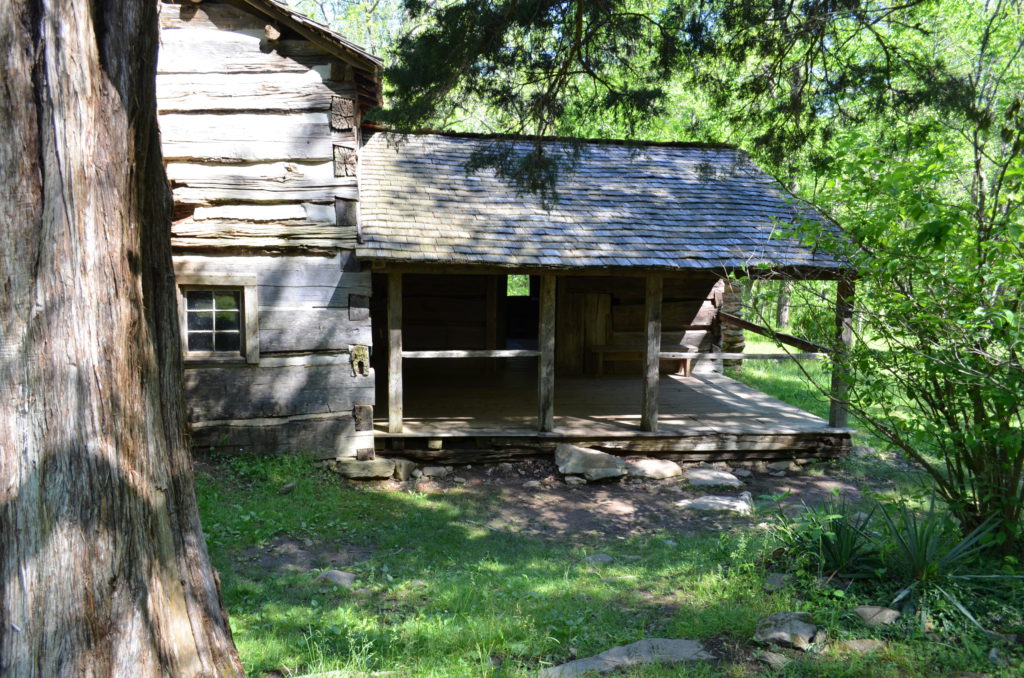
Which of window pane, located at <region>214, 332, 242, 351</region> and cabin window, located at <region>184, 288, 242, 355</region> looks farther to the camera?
window pane, located at <region>214, 332, 242, 351</region>

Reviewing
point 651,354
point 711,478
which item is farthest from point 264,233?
point 711,478

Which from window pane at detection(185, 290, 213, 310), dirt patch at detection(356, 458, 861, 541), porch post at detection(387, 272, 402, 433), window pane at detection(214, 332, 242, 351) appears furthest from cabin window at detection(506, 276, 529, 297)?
window pane at detection(185, 290, 213, 310)

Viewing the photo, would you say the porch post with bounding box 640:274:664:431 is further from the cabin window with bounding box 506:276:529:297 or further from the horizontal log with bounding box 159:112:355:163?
the cabin window with bounding box 506:276:529:297

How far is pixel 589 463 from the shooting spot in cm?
892

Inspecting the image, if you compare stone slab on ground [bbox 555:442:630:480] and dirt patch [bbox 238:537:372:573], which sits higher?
stone slab on ground [bbox 555:442:630:480]

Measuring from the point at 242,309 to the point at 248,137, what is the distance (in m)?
1.99

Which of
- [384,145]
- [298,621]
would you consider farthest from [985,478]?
[384,145]

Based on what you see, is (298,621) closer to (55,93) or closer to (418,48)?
(55,93)

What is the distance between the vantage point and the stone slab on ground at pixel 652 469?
910 cm

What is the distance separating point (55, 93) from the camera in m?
2.89

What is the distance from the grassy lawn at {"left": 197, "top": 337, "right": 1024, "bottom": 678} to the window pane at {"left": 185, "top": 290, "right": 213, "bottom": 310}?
71.5 inches

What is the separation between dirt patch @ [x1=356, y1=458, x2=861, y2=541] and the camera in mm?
7406

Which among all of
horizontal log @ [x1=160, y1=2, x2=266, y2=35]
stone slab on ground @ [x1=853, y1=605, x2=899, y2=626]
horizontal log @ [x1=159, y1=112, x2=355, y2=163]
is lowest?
stone slab on ground @ [x1=853, y1=605, x2=899, y2=626]

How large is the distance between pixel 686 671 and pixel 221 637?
2.36 metres
